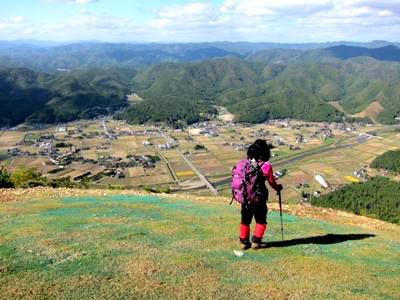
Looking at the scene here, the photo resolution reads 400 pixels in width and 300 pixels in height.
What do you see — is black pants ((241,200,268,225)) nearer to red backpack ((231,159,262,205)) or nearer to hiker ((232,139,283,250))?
hiker ((232,139,283,250))

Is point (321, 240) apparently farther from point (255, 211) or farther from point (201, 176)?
point (201, 176)

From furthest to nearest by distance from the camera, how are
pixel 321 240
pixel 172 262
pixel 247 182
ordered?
pixel 321 240, pixel 247 182, pixel 172 262

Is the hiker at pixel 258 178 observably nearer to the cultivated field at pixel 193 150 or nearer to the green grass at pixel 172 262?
the green grass at pixel 172 262

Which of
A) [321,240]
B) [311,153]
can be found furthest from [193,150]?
[321,240]

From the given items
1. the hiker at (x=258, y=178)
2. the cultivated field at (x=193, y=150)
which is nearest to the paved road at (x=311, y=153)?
the cultivated field at (x=193, y=150)

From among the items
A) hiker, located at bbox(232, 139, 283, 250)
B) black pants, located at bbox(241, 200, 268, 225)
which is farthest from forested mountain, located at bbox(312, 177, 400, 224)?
hiker, located at bbox(232, 139, 283, 250)

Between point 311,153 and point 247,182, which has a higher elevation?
point 247,182
